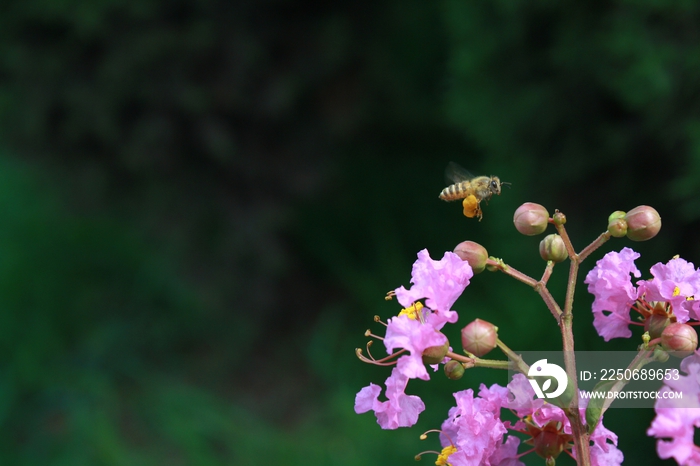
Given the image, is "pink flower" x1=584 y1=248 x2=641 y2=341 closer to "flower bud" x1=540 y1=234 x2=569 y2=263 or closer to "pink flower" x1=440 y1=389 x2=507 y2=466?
"flower bud" x1=540 y1=234 x2=569 y2=263

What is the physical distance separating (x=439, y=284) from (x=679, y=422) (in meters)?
0.26

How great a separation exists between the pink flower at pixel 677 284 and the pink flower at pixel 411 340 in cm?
25

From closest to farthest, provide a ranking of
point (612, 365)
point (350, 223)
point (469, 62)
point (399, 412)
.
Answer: point (399, 412) < point (612, 365) < point (469, 62) < point (350, 223)

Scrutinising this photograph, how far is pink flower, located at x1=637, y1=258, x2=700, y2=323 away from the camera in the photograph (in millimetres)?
716

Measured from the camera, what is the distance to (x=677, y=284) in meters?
0.72

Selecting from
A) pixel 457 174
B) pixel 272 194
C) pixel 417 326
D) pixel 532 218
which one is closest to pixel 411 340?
pixel 417 326

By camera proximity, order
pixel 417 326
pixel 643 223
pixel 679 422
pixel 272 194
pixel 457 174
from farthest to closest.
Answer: pixel 272 194
pixel 457 174
pixel 643 223
pixel 417 326
pixel 679 422

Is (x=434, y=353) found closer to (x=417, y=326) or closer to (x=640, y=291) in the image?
(x=417, y=326)

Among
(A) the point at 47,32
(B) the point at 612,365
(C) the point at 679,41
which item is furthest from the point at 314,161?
(B) the point at 612,365

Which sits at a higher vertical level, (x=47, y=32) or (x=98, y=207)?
(x=47, y=32)

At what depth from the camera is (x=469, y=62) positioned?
2.30 m

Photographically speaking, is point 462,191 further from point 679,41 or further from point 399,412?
point 679,41

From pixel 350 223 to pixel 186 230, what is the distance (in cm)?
88

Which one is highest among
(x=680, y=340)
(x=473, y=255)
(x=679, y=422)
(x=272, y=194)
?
(x=272, y=194)
